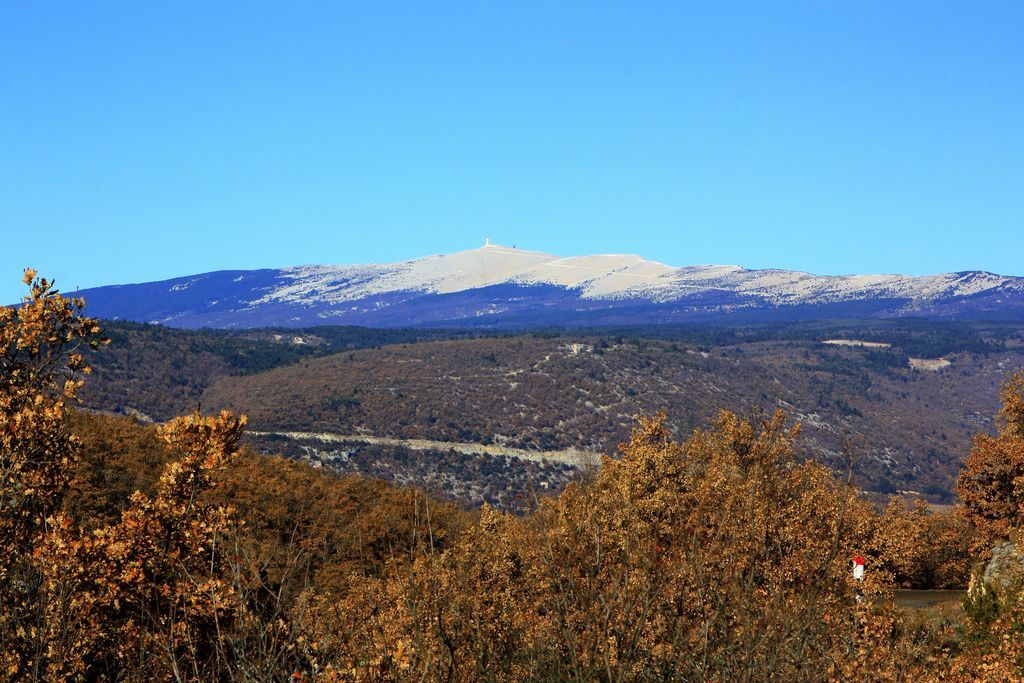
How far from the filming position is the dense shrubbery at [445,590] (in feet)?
50.1

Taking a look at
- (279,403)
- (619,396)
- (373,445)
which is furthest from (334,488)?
(619,396)

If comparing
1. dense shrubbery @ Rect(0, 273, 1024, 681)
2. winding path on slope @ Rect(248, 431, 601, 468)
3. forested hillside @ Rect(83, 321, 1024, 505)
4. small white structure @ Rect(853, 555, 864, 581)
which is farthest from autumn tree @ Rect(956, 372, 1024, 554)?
winding path on slope @ Rect(248, 431, 601, 468)


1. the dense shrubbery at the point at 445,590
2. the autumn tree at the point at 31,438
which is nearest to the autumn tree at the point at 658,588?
the dense shrubbery at the point at 445,590

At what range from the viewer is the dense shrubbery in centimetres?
1526

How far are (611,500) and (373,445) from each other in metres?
79.4

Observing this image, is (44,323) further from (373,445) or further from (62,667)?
(373,445)

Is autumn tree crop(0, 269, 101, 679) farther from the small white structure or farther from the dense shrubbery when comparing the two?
the small white structure

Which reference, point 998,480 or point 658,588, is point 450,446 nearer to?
point 998,480

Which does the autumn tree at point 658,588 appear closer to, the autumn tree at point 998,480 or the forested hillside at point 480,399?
the autumn tree at point 998,480

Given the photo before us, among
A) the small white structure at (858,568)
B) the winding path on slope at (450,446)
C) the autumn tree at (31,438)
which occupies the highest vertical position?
the autumn tree at (31,438)

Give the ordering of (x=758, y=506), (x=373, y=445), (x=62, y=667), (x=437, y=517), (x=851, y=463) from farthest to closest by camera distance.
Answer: (x=373, y=445) → (x=437, y=517) → (x=758, y=506) → (x=62, y=667) → (x=851, y=463)

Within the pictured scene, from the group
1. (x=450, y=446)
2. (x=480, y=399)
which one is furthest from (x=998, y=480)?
(x=480, y=399)

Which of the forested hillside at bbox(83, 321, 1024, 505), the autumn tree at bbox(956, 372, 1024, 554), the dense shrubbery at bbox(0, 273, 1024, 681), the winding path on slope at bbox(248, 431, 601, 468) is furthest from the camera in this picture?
the forested hillside at bbox(83, 321, 1024, 505)

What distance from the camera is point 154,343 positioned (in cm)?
16125
